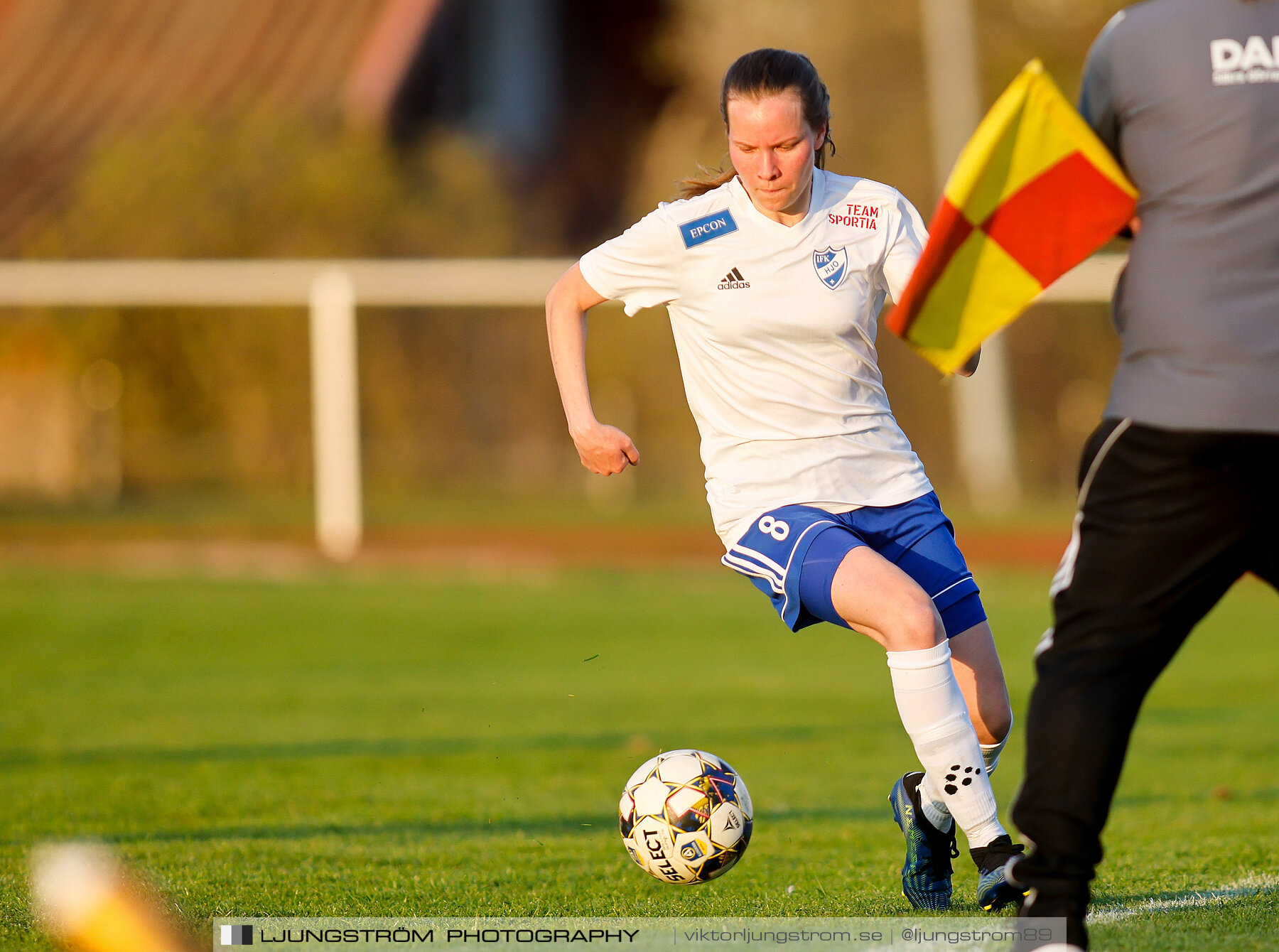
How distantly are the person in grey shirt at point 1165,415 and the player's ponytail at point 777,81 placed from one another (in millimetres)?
878

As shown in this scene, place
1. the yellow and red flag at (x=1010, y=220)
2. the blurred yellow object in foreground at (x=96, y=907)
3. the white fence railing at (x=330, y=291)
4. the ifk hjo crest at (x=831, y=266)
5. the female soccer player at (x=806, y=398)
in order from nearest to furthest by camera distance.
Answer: the yellow and red flag at (x=1010, y=220), the blurred yellow object in foreground at (x=96, y=907), the female soccer player at (x=806, y=398), the ifk hjo crest at (x=831, y=266), the white fence railing at (x=330, y=291)

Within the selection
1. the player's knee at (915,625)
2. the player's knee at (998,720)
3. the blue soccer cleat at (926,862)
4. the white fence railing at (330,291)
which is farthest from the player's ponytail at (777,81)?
the white fence railing at (330,291)

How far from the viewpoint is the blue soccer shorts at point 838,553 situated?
374 centimetres

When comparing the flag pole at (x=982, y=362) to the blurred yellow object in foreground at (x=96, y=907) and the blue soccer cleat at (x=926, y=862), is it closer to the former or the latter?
the blue soccer cleat at (x=926, y=862)

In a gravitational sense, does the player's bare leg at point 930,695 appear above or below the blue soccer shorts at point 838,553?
below

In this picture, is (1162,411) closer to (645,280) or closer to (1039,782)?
(1039,782)

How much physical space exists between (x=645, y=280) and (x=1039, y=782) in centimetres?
168

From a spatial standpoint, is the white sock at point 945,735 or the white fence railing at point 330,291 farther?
the white fence railing at point 330,291

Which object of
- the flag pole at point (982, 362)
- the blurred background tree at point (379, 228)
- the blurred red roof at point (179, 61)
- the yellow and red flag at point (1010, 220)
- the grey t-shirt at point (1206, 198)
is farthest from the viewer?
the blurred red roof at point (179, 61)

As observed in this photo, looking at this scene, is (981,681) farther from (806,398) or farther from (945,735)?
(806,398)

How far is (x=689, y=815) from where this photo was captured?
414 cm

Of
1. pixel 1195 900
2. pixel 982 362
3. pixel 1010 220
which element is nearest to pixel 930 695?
pixel 1195 900

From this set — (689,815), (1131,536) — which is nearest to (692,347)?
(689,815)

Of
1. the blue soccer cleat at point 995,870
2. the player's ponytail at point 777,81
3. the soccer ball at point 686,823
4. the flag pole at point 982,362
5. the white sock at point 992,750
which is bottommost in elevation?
the blue soccer cleat at point 995,870
